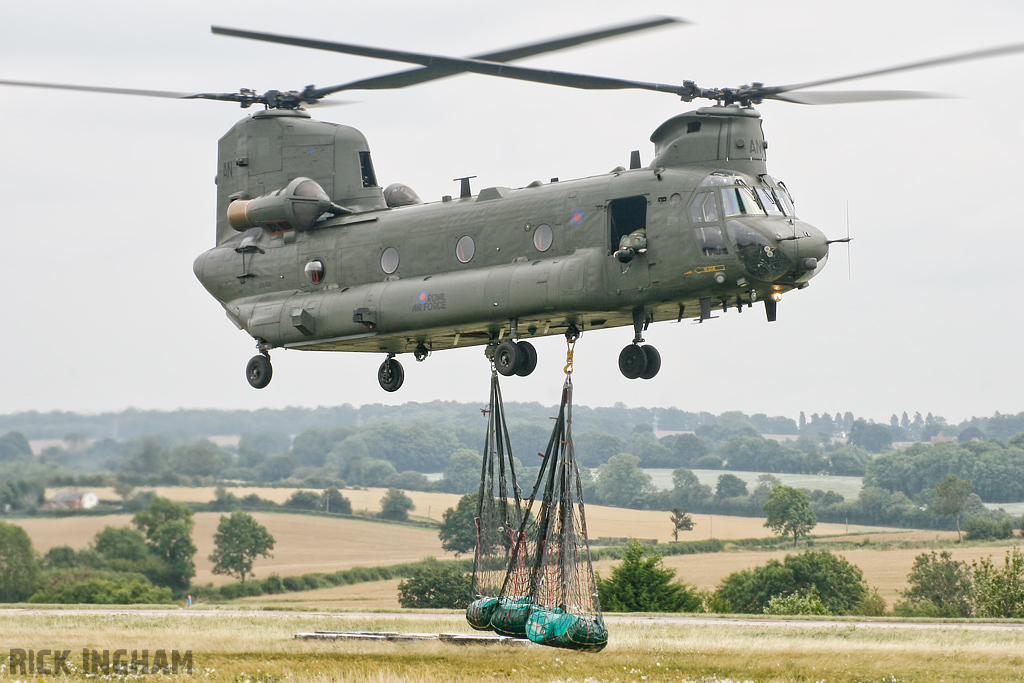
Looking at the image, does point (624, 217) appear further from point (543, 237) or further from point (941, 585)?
point (941, 585)

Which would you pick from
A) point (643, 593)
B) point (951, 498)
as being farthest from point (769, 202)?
point (951, 498)

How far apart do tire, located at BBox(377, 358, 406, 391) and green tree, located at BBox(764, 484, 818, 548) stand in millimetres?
95807

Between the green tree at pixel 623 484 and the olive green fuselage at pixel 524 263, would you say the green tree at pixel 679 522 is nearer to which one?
the green tree at pixel 623 484

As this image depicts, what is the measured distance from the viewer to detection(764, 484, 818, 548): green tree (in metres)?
119

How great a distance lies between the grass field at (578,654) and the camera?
115 ft

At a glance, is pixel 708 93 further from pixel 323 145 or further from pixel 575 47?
pixel 323 145

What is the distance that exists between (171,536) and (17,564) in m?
9.81

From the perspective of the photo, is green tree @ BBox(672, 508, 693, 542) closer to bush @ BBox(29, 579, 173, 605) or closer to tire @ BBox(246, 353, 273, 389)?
bush @ BBox(29, 579, 173, 605)

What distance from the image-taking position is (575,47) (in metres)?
22.1

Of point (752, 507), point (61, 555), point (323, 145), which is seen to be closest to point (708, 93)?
point (323, 145)

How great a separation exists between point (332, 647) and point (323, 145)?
18.1m

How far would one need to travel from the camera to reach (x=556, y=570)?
24609mm

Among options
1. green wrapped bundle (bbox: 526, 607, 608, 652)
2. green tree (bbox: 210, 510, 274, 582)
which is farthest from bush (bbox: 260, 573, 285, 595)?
green wrapped bundle (bbox: 526, 607, 608, 652)

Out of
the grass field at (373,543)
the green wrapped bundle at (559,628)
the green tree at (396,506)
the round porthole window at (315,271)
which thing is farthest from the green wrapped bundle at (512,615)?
the green tree at (396,506)
